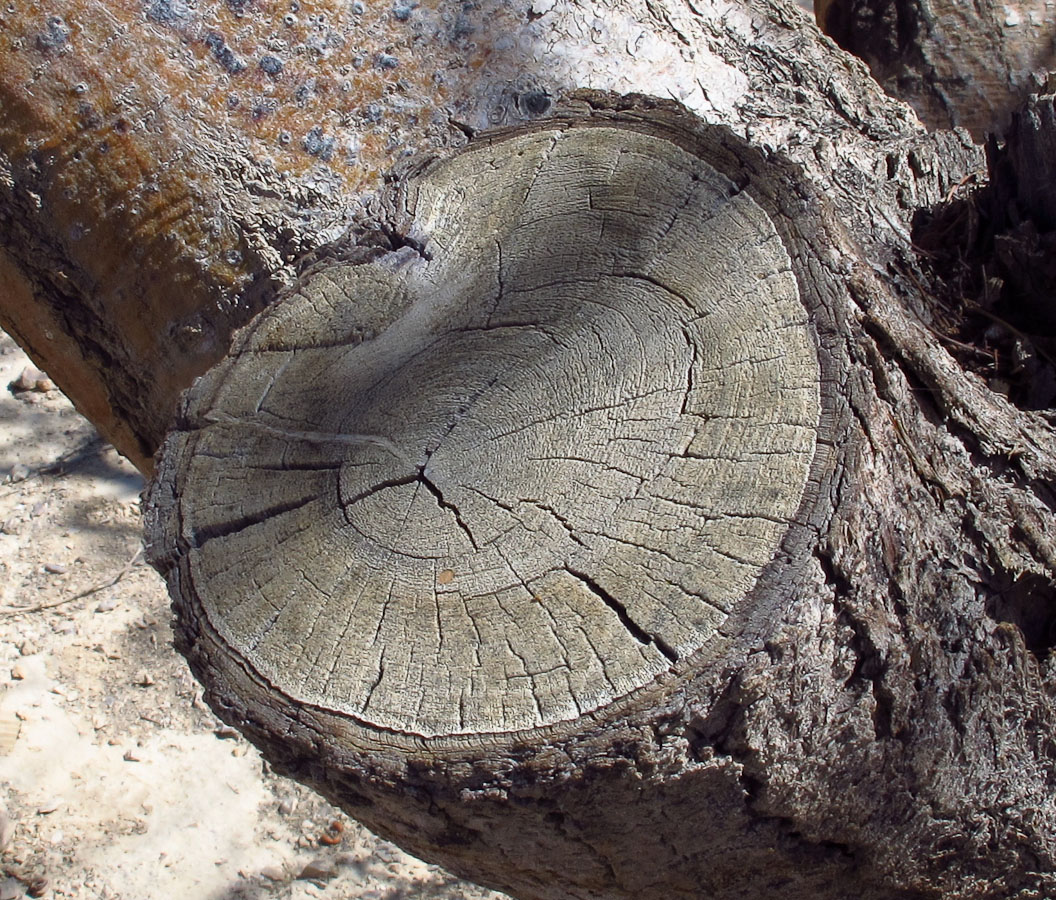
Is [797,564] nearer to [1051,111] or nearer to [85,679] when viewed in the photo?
[1051,111]

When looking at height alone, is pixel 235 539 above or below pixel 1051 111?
below

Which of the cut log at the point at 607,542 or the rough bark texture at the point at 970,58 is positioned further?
the rough bark texture at the point at 970,58

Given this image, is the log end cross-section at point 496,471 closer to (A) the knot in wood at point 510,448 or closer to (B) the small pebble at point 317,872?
(A) the knot in wood at point 510,448

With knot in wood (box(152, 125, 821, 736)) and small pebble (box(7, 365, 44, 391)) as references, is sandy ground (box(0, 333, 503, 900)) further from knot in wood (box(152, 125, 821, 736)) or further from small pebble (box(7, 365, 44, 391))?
knot in wood (box(152, 125, 821, 736))

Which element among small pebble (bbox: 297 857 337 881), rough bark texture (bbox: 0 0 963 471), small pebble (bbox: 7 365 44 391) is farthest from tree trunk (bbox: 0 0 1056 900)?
small pebble (bbox: 7 365 44 391)

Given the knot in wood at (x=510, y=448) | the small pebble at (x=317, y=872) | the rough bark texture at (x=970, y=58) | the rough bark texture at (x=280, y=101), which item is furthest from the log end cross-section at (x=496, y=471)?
the rough bark texture at (x=970, y=58)

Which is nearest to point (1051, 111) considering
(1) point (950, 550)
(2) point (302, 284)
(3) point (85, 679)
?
(1) point (950, 550)

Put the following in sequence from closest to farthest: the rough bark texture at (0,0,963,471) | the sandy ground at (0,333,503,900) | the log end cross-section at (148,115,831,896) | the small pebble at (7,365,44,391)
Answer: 1. the log end cross-section at (148,115,831,896)
2. the rough bark texture at (0,0,963,471)
3. the sandy ground at (0,333,503,900)
4. the small pebble at (7,365,44,391)

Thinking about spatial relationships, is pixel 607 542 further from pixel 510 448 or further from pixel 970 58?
pixel 970 58
